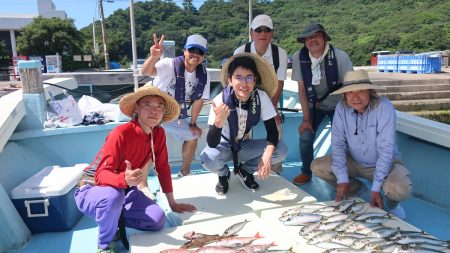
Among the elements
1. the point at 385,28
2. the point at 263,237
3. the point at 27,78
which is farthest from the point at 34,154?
the point at 385,28

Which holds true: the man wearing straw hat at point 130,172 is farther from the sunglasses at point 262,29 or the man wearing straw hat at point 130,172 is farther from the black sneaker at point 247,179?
the sunglasses at point 262,29

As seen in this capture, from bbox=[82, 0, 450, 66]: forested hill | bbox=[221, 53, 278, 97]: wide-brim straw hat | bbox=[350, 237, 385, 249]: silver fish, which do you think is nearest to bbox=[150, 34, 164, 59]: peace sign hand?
bbox=[221, 53, 278, 97]: wide-brim straw hat

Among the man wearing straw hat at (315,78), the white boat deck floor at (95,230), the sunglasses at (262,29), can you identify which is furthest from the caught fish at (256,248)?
the sunglasses at (262,29)

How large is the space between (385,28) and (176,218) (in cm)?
5889

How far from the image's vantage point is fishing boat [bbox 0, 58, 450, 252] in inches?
115

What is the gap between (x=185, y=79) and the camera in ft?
13.0

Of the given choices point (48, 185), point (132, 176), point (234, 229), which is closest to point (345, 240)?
point (234, 229)

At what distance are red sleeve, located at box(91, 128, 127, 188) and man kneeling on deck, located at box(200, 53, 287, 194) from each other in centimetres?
84

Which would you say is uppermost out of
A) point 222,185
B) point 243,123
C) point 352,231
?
point 243,123

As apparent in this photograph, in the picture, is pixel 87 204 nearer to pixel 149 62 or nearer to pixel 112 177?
pixel 112 177

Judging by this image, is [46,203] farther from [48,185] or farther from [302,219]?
A: [302,219]

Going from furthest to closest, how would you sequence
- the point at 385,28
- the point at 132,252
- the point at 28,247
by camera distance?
the point at 385,28, the point at 28,247, the point at 132,252

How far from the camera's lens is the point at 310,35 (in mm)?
3848

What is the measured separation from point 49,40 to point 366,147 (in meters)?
41.0
